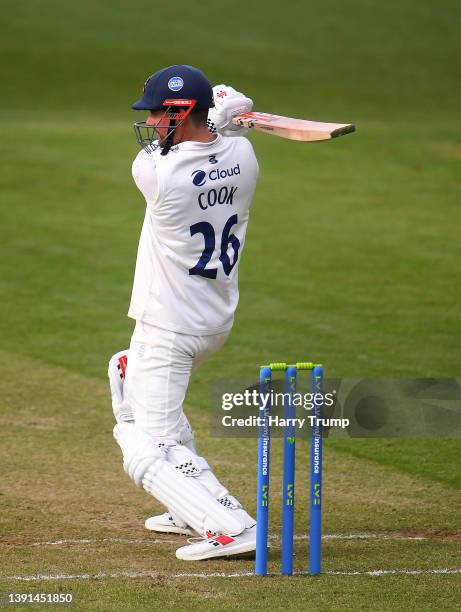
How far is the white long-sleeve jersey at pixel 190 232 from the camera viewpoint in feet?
17.8

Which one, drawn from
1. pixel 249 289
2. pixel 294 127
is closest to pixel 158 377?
pixel 294 127

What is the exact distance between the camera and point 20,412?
8102mm

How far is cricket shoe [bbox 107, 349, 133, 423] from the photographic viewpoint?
19.0 feet

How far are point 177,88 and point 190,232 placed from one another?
2.18ft

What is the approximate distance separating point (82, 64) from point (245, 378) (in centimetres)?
1860

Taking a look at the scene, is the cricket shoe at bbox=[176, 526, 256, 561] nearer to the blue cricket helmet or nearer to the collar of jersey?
the collar of jersey

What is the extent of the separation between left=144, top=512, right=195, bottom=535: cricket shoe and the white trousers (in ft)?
1.95

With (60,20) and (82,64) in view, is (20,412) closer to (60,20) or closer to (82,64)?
(82,64)

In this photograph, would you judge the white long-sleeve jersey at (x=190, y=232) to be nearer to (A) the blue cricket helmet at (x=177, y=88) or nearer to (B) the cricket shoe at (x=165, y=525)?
(A) the blue cricket helmet at (x=177, y=88)

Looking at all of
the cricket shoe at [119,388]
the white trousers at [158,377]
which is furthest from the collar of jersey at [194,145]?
the cricket shoe at [119,388]

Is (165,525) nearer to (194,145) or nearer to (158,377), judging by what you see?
(158,377)

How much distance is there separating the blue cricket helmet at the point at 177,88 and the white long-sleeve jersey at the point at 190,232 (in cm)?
21

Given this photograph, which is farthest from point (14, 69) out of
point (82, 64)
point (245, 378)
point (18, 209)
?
point (245, 378)

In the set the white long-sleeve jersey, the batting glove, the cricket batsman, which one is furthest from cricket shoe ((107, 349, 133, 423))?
the batting glove
